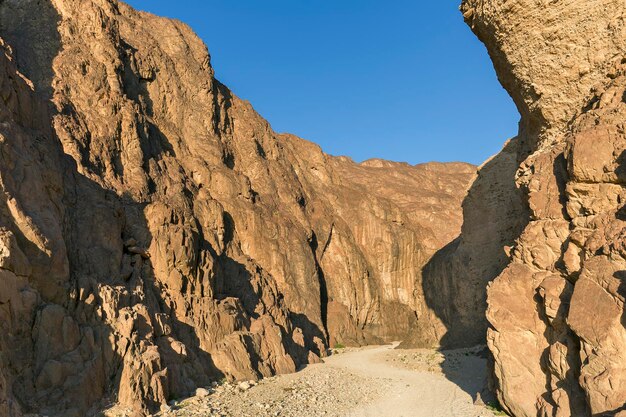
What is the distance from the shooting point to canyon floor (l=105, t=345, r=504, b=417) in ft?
67.8

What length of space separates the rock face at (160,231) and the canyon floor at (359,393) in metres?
2.07

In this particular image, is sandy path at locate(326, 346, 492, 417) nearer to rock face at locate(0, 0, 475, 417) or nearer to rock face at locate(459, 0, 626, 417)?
rock face at locate(459, 0, 626, 417)

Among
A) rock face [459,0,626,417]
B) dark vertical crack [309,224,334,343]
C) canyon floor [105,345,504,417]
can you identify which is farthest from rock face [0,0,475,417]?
rock face [459,0,626,417]

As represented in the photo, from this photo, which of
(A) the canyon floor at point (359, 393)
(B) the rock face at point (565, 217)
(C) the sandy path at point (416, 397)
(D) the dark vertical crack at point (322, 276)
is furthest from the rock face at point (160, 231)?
(B) the rock face at point (565, 217)

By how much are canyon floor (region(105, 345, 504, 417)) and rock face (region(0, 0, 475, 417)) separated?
2.07 m

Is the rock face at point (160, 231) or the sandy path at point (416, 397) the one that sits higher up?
the rock face at point (160, 231)

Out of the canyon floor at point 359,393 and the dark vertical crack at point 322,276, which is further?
the dark vertical crack at point 322,276

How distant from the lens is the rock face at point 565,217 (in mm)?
12438

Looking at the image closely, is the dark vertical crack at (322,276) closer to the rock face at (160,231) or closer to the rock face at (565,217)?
the rock face at (160,231)

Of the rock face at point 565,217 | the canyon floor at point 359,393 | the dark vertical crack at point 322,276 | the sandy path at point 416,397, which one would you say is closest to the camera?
the rock face at point 565,217

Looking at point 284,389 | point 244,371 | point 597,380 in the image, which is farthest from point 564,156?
point 244,371

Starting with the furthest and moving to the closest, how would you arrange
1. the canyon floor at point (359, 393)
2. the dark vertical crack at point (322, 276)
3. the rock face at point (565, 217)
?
the dark vertical crack at point (322, 276) < the canyon floor at point (359, 393) < the rock face at point (565, 217)

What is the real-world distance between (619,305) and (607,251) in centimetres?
146

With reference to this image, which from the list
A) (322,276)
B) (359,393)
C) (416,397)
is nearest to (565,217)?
(416,397)
